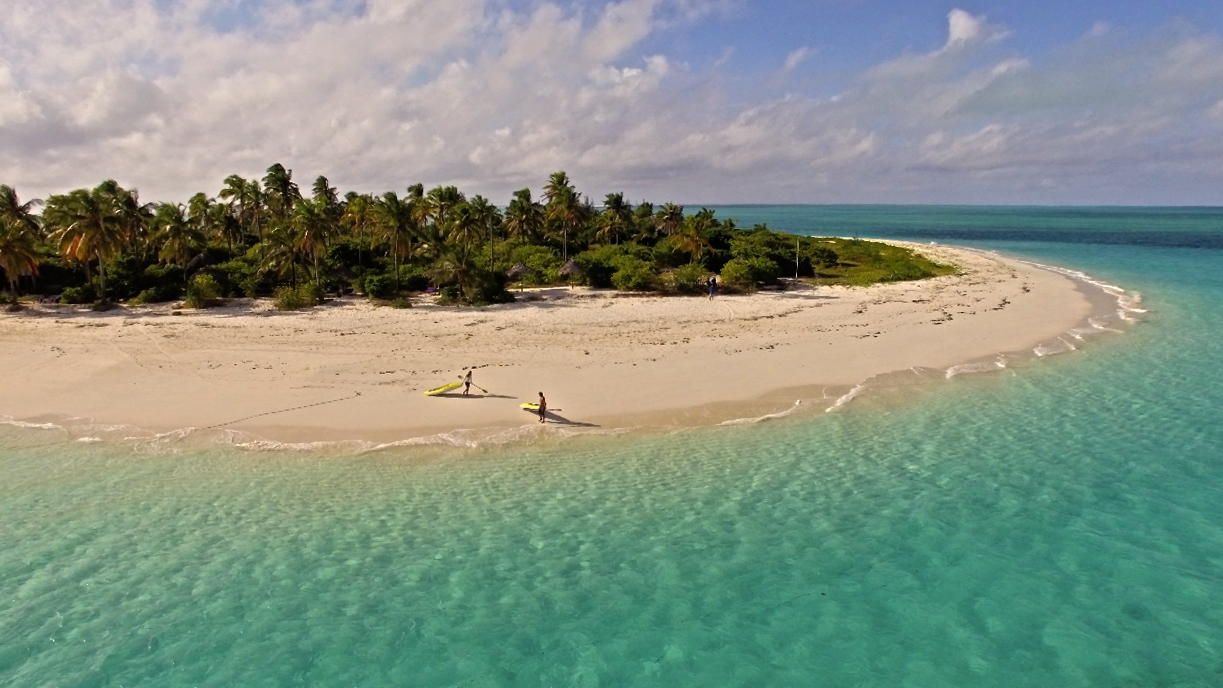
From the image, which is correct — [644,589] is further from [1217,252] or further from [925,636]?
[1217,252]

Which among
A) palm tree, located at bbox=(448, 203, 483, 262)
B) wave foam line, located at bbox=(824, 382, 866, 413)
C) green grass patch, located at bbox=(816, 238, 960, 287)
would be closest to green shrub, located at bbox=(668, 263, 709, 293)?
green grass patch, located at bbox=(816, 238, 960, 287)

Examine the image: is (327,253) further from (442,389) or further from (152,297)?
(442,389)

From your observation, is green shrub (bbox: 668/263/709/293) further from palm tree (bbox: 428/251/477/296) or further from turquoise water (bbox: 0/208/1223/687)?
turquoise water (bbox: 0/208/1223/687)

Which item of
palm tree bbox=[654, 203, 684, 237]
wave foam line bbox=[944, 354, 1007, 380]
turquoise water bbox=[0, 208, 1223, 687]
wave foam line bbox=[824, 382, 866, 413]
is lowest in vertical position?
turquoise water bbox=[0, 208, 1223, 687]

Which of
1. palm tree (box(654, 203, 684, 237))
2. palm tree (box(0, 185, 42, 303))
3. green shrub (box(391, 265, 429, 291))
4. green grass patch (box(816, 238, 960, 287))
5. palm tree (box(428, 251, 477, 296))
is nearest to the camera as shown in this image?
palm tree (box(0, 185, 42, 303))

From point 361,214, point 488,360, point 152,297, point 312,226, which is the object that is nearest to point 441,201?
point 361,214
